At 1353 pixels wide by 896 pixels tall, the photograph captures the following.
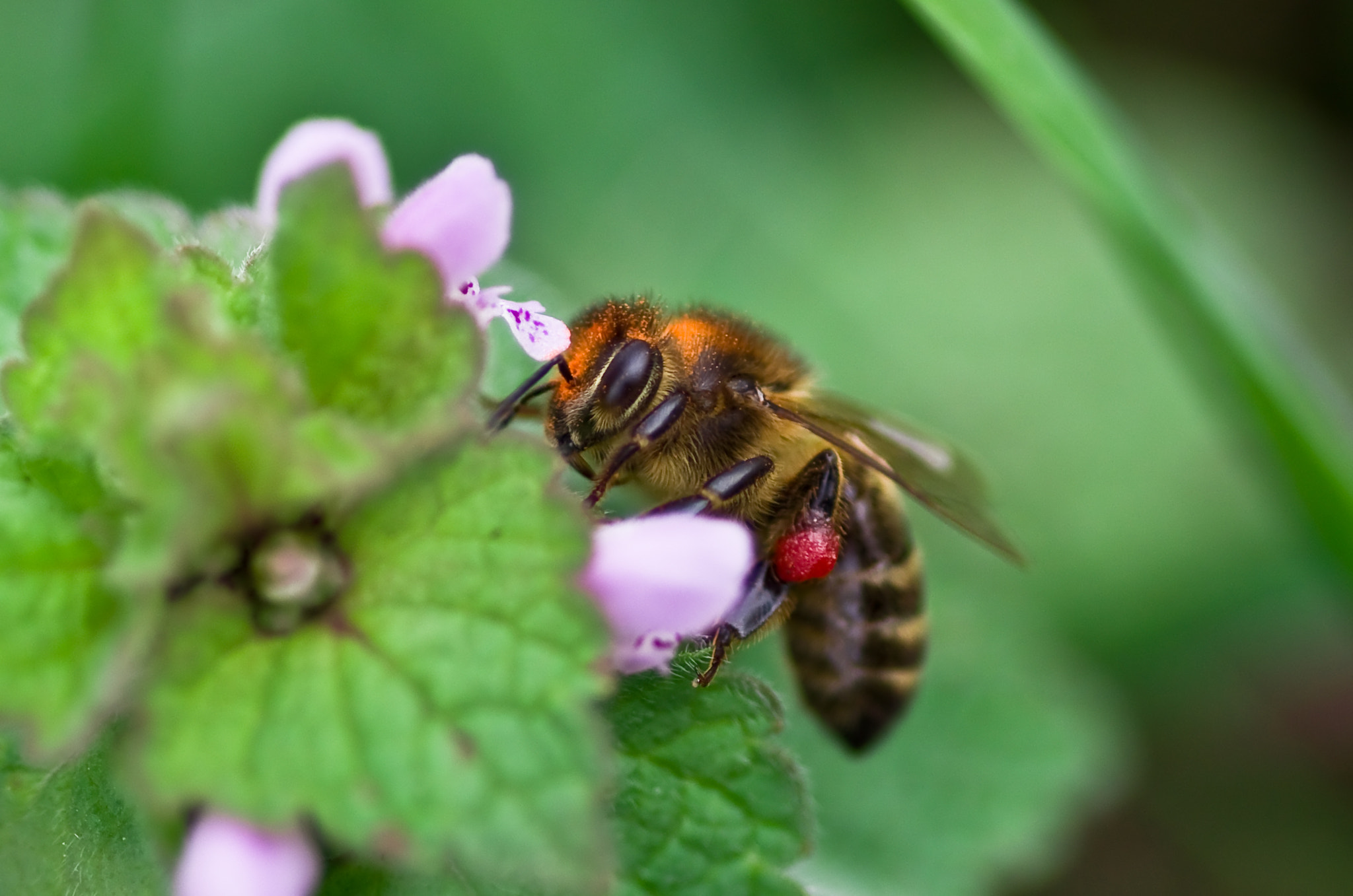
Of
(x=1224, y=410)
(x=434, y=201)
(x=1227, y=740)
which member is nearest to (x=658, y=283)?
(x=1224, y=410)

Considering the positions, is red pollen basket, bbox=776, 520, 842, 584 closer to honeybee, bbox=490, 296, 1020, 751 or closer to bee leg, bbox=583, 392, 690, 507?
honeybee, bbox=490, 296, 1020, 751

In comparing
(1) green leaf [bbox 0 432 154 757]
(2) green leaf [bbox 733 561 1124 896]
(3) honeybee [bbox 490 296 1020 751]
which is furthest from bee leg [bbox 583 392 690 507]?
(2) green leaf [bbox 733 561 1124 896]

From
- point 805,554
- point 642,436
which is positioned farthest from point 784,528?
point 642,436

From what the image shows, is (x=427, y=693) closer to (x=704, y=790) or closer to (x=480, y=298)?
(x=704, y=790)

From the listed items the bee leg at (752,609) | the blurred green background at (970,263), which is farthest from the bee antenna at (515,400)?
the blurred green background at (970,263)

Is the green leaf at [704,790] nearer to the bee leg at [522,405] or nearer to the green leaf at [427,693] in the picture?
the green leaf at [427,693]

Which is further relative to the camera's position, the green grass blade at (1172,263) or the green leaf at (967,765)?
the green leaf at (967,765)

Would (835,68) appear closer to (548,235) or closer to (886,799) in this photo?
(548,235)
